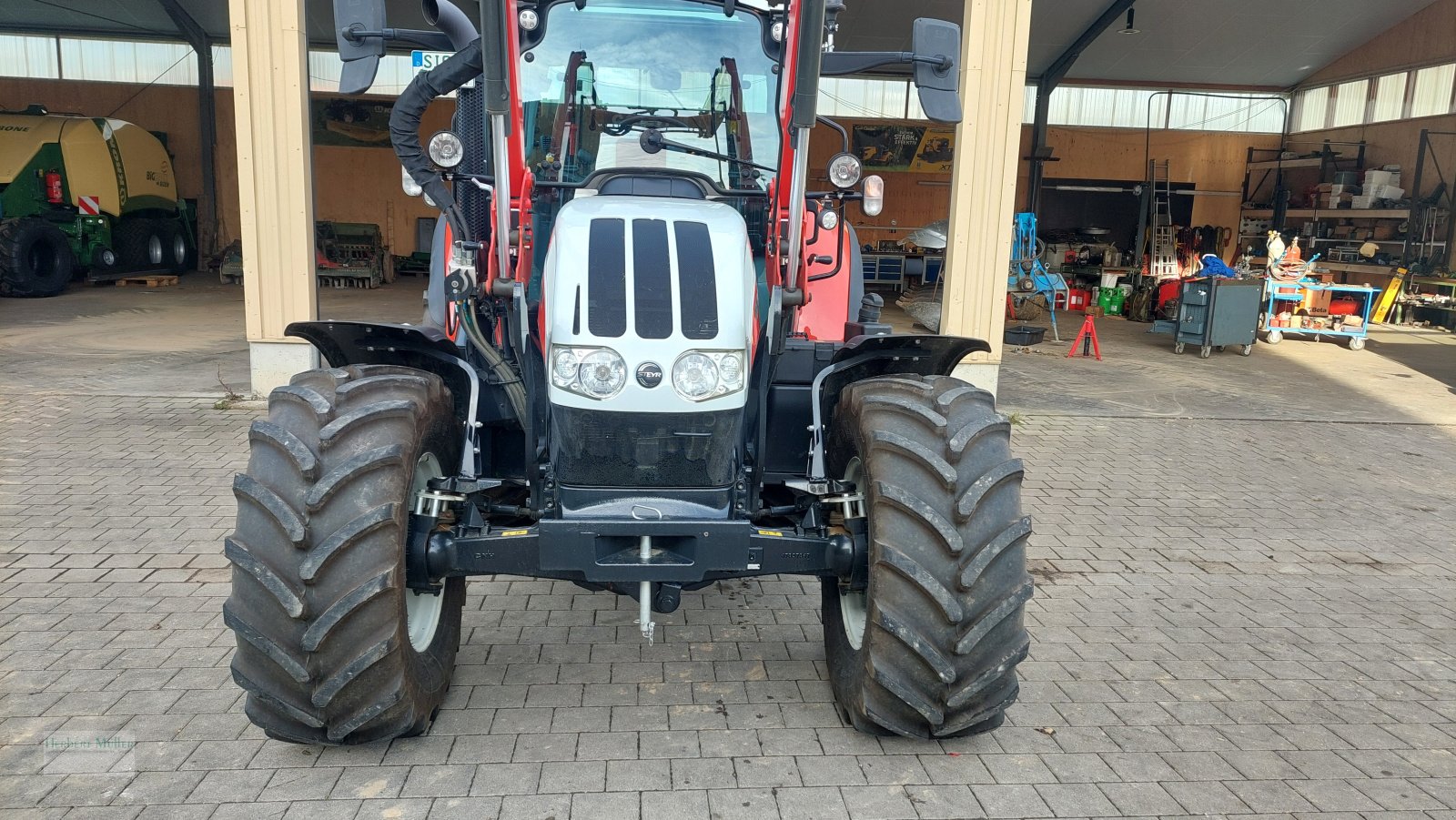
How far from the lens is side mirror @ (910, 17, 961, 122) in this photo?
3.27 meters

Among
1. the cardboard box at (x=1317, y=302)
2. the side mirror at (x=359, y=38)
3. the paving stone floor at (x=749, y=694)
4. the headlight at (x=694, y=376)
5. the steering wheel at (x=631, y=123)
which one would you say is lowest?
the paving stone floor at (x=749, y=694)

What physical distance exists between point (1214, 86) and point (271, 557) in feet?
80.5

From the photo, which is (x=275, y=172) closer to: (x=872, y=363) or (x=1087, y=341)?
(x=872, y=363)

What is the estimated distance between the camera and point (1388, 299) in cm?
1792

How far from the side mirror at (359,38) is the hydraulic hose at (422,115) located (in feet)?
1.78

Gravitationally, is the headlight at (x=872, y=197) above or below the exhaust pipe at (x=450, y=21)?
below

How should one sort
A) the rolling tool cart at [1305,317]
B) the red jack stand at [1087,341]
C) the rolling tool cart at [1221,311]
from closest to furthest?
the red jack stand at [1087,341] → the rolling tool cart at [1221,311] → the rolling tool cart at [1305,317]

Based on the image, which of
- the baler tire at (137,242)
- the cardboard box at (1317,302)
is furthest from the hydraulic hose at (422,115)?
the baler tire at (137,242)

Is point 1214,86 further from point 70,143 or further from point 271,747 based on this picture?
point 271,747

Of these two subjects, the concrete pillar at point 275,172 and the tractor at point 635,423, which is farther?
the concrete pillar at point 275,172

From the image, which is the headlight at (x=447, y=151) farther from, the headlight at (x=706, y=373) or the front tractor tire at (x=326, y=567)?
the headlight at (x=706, y=373)

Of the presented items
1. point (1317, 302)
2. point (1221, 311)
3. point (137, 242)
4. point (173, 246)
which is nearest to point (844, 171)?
point (1221, 311)

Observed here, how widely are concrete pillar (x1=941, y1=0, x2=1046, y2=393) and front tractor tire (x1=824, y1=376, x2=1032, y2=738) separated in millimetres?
5293

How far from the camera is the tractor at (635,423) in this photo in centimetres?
294
